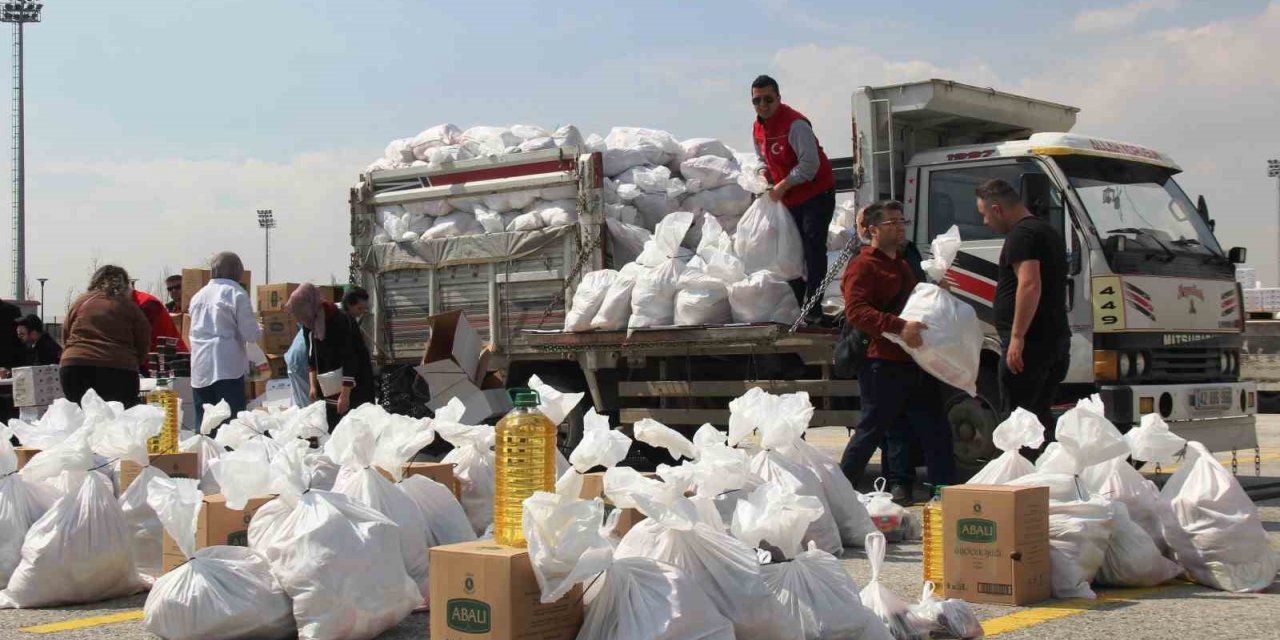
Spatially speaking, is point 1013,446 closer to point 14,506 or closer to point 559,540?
point 559,540

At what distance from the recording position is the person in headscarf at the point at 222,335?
8.01 metres

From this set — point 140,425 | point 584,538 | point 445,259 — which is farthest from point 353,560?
point 445,259

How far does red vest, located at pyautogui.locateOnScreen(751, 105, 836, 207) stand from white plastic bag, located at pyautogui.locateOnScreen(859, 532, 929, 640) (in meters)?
4.81

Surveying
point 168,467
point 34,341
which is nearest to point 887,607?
point 168,467

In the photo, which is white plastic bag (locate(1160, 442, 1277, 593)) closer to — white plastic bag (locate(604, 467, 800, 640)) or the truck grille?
white plastic bag (locate(604, 467, 800, 640))

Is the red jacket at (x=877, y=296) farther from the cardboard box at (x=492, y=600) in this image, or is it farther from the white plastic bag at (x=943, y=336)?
the cardboard box at (x=492, y=600)

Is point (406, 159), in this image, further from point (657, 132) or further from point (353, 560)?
point (353, 560)

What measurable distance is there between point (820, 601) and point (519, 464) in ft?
3.17

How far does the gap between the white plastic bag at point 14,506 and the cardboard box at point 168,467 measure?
271 millimetres

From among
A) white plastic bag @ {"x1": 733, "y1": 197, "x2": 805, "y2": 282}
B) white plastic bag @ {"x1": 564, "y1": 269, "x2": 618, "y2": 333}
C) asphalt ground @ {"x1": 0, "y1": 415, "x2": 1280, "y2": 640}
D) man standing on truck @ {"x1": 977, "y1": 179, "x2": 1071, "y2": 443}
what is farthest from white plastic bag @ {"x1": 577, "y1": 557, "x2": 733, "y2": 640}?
white plastic bag @ {"x1": 564, "y1": 269, "x2": 618, "y2": 333}

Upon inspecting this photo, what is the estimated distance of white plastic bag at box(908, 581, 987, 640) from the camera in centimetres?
415

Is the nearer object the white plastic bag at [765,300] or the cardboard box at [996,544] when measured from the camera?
the cardboard box at [996,544]

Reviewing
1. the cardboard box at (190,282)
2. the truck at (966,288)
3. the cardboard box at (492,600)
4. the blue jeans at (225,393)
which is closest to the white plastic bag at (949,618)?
the cardboard box at (492,600)

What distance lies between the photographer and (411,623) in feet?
15.0
